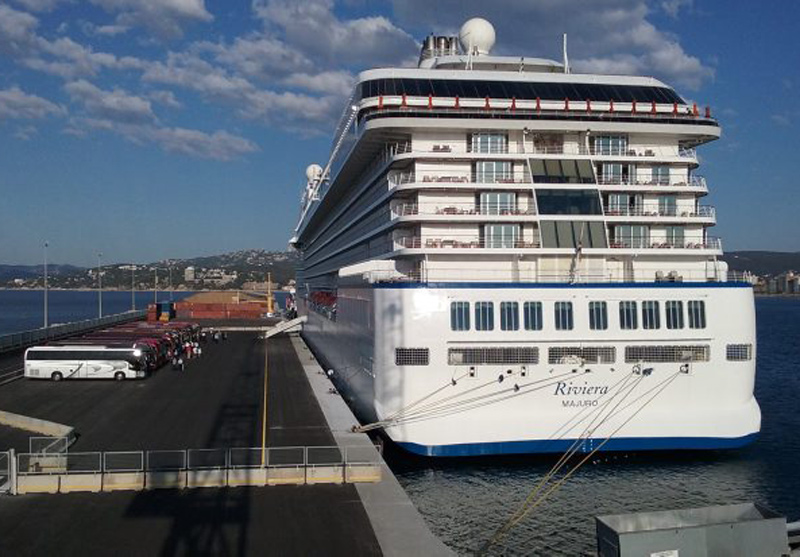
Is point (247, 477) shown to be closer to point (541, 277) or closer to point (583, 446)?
point (583, 446)

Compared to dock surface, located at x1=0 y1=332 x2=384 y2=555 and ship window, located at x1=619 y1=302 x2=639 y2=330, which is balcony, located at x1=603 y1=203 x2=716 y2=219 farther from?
dock surface, located at x1=0 y1=332 x2=384 y2=555

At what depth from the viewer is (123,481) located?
17.0 metres

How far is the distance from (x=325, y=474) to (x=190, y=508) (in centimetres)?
340

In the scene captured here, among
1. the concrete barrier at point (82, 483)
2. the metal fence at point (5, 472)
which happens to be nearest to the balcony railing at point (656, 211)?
the concrete barrier at point (82, 483)

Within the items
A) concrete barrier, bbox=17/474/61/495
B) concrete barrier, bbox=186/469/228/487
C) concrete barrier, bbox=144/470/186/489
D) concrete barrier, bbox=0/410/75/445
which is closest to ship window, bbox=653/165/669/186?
concrete barrier, bbox=186/469/228/487

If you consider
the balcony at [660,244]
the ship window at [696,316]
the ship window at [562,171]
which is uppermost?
the ship window at [562,171]

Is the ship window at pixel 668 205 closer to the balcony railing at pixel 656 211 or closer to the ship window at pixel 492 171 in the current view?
the balcony railing at pixel 656 211

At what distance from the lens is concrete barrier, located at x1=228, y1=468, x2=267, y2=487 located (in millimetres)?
17188

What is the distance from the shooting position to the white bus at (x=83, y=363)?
36.6 metres

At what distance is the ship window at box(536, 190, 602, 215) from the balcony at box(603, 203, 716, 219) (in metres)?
0.72

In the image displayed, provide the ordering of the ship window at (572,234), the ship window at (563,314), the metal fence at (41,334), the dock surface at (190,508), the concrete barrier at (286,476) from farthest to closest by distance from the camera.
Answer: the metal fence at (41,334) < the ship window at (572,234) < the ship window at (563,314) < the concrete barrier at (286,476) < the dock surface at (190,508)

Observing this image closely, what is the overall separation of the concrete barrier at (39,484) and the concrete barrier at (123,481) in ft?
3.43

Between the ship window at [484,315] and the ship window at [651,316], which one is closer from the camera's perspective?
the ship window at [484,315]

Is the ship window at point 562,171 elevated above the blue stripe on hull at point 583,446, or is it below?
above
